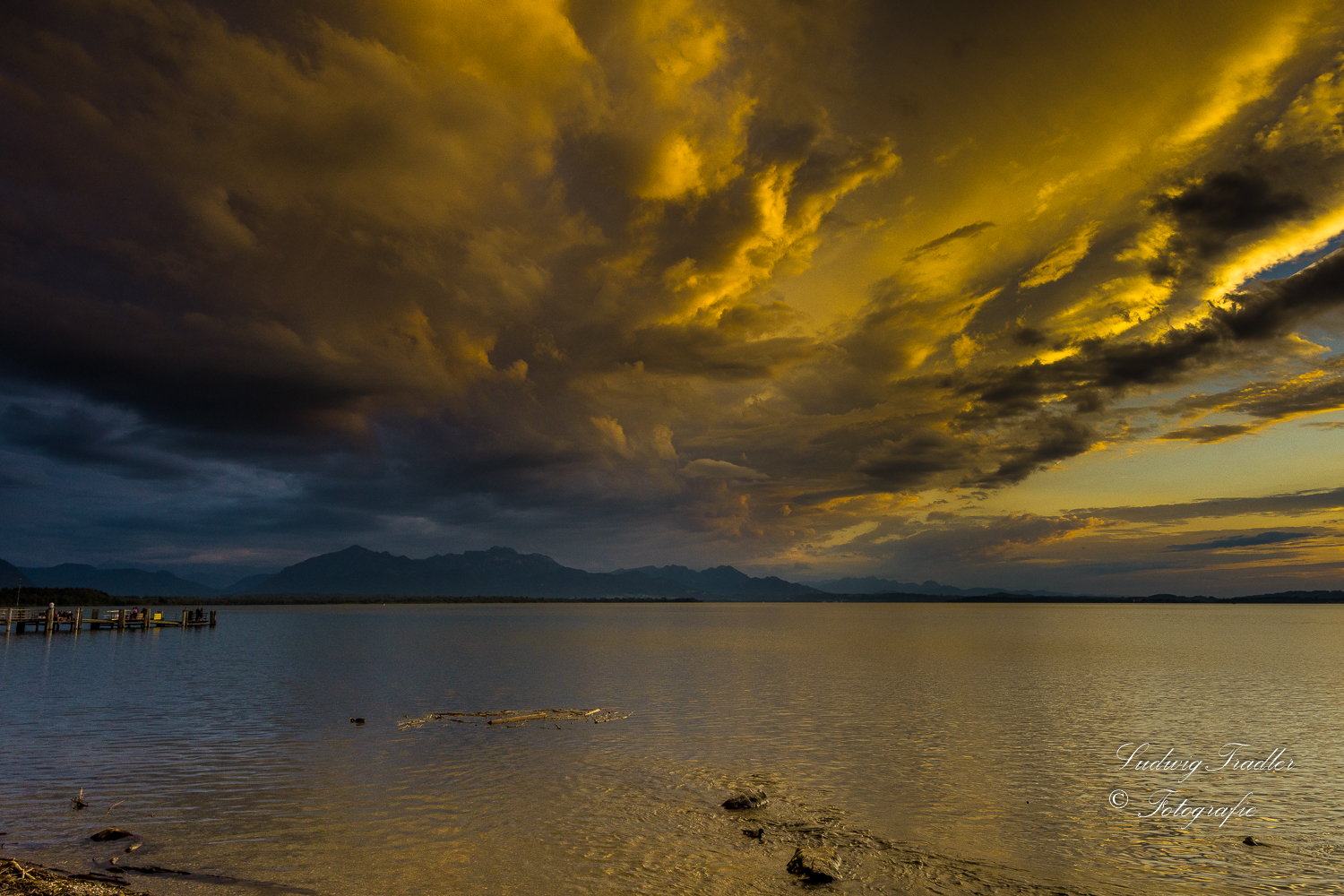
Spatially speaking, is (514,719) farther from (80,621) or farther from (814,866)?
(80,621)

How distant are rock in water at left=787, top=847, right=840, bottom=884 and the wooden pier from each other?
106368 mm

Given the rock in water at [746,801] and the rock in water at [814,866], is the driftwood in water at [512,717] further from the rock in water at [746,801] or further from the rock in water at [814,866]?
the rock in water at [814,866]

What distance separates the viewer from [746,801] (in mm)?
20422

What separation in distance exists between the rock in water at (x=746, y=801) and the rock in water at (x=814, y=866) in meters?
3.61

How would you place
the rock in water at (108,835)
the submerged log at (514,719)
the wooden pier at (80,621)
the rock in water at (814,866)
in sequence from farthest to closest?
the wooden pier at (80,621), the submerged log at (514,719), the rock in water at (108,835), the rock in water at (814,866)

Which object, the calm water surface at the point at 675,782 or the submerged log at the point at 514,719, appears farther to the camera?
the submerged log at the point at 514,719

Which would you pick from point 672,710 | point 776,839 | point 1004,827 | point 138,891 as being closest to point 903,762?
point 1004,827

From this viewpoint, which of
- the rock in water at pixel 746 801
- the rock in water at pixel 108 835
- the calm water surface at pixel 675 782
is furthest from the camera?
the rock in water at pixel 746 801

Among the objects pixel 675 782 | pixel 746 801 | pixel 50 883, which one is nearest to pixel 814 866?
pixel 746 801

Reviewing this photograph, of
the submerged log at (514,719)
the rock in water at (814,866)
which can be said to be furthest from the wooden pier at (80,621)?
the rock in water at (814,866)

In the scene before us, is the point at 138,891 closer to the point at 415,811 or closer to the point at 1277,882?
the point at 415,811

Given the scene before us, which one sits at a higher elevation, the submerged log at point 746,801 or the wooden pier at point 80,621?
the wooden pier at point 80,621

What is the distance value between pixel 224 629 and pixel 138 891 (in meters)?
113

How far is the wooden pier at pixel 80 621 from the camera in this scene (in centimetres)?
9025
